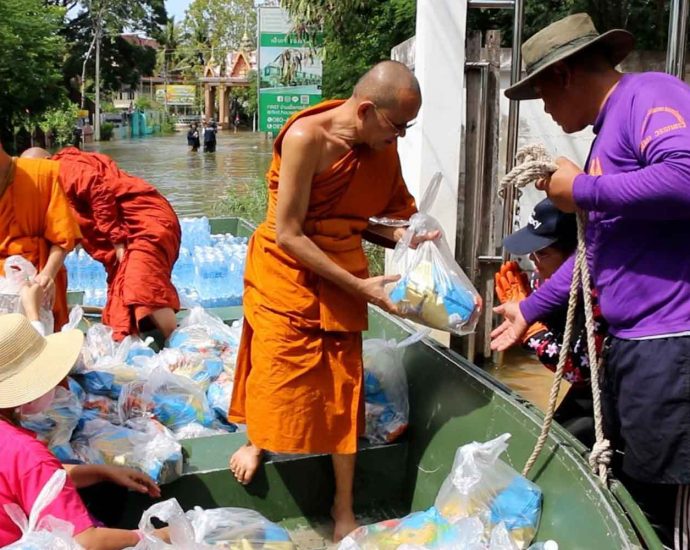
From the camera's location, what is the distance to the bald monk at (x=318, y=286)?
2.36 metres

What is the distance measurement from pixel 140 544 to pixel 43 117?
2695 centimetres

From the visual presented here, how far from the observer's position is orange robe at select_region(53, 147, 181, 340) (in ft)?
13.0

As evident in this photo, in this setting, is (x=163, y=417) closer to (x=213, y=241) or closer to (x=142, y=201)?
(x=142, y=201)

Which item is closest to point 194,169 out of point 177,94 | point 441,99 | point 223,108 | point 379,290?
point 441,99

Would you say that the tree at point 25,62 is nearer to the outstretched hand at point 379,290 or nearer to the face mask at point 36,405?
the outstretched hand at point 379,290

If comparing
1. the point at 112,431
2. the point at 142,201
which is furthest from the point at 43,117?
the point at 112,431

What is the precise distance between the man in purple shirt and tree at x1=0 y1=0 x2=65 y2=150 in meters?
22.1

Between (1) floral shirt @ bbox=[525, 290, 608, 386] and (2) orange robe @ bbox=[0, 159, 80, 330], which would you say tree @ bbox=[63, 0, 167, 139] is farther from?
(1) floral shirt @ bbox=[525, 290, 608, 386]

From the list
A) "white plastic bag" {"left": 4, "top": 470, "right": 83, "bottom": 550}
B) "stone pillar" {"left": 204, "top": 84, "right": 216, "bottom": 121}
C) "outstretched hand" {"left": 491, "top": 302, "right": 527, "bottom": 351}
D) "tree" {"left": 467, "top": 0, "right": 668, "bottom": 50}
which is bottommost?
"white plastic bag" {"left": 4, "top": 470, "right": 83, "bottom": 550}

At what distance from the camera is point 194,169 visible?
75.0ft

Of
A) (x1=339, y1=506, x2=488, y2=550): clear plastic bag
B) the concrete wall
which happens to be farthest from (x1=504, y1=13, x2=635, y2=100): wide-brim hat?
the concrete wall

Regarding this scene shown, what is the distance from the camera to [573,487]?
1.99 m

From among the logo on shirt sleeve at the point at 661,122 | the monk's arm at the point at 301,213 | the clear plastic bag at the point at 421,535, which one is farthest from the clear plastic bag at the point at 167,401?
the logo on shirt sleeve at the point at 661,122

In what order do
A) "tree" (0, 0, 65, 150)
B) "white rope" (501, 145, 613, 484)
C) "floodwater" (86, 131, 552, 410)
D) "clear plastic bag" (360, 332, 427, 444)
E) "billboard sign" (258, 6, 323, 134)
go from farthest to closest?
1. "tree" (0, 0, 65, 150)
2. "billboard sign" (258, 6, 323, 134)
3. "floodwater" (86, 131, 552, 410)
4. "clear plastic bag" (360, 332, 427, 444)
5. "white rope" (501, 145, 613, 484)
